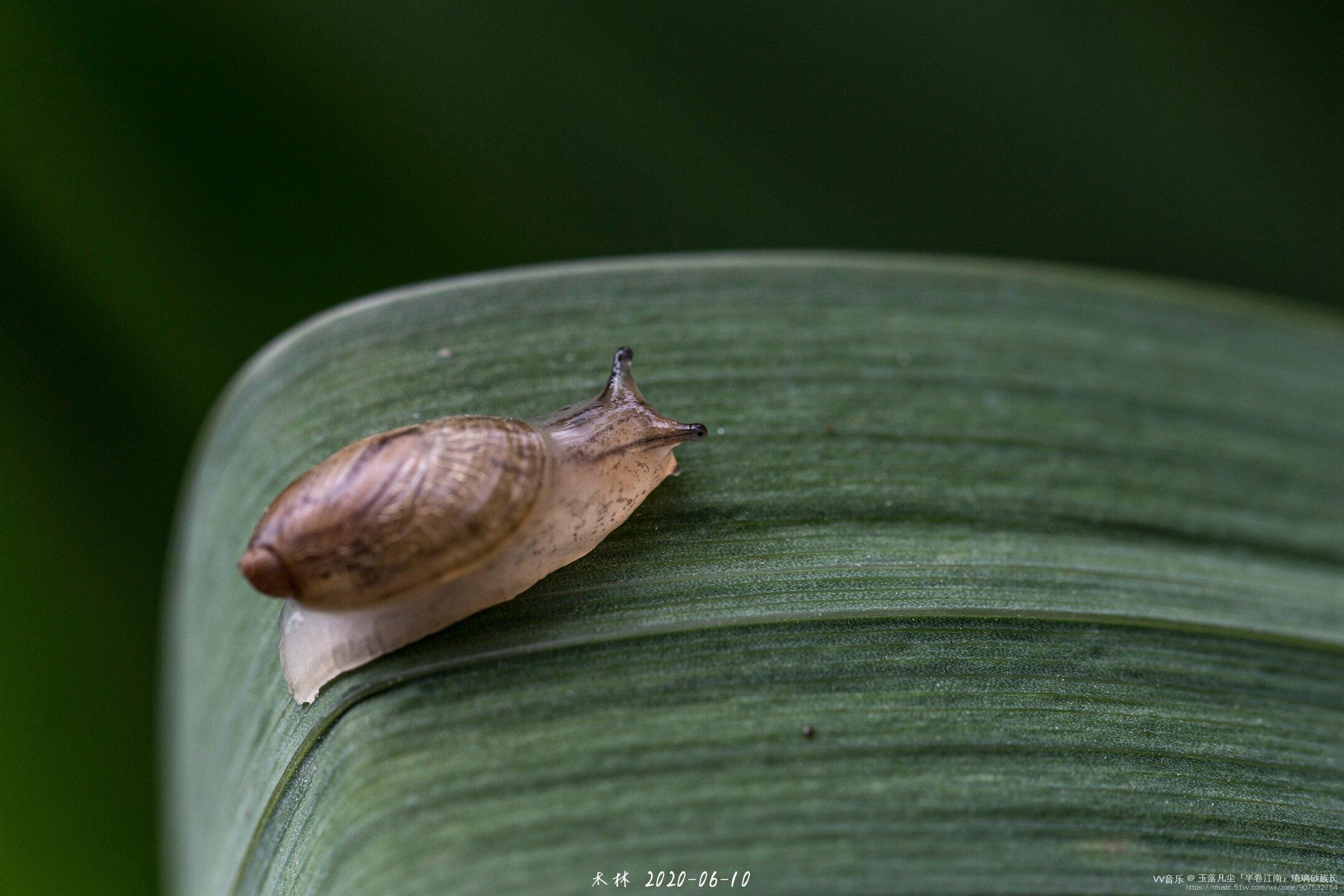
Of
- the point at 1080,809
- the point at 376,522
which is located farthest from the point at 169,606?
the point at 1080,809

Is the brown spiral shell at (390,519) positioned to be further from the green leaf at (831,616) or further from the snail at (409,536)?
the green leaf at (831,616)

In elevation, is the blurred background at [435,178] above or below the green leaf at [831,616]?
above

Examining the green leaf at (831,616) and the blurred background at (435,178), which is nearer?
the green leaf at (831,616)

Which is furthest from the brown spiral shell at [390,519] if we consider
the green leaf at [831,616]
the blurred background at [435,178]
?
the blurred background at [435,178]

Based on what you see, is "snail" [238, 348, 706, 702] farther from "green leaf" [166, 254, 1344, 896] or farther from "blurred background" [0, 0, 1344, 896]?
"blurred background" [0, 0, 1344, 896]

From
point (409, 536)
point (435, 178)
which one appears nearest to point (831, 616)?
point (409, 536)

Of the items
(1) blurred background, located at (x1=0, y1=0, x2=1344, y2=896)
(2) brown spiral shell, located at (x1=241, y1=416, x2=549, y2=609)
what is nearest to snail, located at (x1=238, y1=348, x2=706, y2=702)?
(2) brown spiral shell, located at (x1=241, y1=416, x2=549, y2=609)

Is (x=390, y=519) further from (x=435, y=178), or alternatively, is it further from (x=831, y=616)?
(x=435, y=178)
